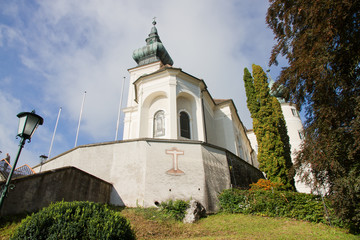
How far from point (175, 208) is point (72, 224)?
6500 millimetres

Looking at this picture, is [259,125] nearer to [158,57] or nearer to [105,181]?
[105,181]

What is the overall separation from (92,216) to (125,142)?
8.33 metres

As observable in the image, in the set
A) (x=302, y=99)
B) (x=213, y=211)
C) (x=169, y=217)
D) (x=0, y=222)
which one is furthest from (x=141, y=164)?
(x=302, y=99)

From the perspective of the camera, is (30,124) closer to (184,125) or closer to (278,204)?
(278,204)

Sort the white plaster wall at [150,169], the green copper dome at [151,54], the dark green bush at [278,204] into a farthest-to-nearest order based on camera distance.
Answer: the green copper dome at [151,54] → the white plaster wall at [150,169] → the dark green bush at [278,204]

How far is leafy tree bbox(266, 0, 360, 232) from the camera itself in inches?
287

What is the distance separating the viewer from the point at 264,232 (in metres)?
9.02

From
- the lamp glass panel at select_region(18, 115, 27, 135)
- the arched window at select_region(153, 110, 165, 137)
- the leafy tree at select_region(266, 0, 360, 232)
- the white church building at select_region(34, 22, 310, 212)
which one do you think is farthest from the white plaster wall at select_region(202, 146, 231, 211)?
the lamp glass panel at select_region(18, 115, 27, 135)

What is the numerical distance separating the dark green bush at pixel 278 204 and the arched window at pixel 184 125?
270 inches

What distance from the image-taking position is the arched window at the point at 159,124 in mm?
18891

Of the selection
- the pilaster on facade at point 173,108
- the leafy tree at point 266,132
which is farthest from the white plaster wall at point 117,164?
the leafy tree at point 266,132

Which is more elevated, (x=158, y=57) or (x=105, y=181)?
(x=158, y=57)

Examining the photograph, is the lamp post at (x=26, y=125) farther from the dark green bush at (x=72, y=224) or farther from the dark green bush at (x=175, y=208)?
the dark green bush at (x=175, y=208)

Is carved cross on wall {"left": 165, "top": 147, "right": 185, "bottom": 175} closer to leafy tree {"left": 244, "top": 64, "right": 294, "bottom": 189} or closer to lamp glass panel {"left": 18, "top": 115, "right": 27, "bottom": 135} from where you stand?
leafy tree {"left": 244, "top": 64, "right": 294, "bottom": 189}
